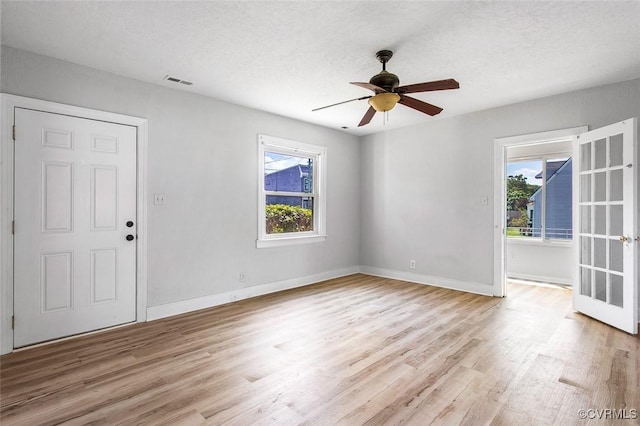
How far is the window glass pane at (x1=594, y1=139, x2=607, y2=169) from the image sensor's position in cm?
362

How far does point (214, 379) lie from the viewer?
239cm

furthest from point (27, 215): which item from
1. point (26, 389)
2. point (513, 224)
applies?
point (513, 224)

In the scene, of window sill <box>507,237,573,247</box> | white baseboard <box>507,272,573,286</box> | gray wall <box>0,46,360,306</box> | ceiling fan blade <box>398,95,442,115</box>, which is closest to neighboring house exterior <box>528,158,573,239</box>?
window sill <box>507,237,573,247</box>

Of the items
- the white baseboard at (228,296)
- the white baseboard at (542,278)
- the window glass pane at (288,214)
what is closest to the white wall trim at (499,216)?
the white baseboard at (542,278)

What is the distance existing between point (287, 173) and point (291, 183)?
0.17m

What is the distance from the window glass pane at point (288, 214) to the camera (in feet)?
16.5

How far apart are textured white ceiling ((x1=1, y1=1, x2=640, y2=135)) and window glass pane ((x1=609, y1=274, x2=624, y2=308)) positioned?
7.07 feet

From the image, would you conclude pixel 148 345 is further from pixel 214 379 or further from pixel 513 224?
pixel 513 224

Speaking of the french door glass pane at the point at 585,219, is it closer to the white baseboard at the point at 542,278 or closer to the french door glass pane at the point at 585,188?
the french door glass pane at the point at 585,188

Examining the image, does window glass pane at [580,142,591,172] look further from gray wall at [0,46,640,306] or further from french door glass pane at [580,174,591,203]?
gray wall at [0,46,640,306]

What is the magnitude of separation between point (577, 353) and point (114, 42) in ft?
15.7

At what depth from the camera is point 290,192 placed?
5.27 m

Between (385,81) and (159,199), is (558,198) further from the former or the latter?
(159,199)

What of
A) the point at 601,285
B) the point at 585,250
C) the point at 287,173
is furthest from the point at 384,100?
the point at 601,285
